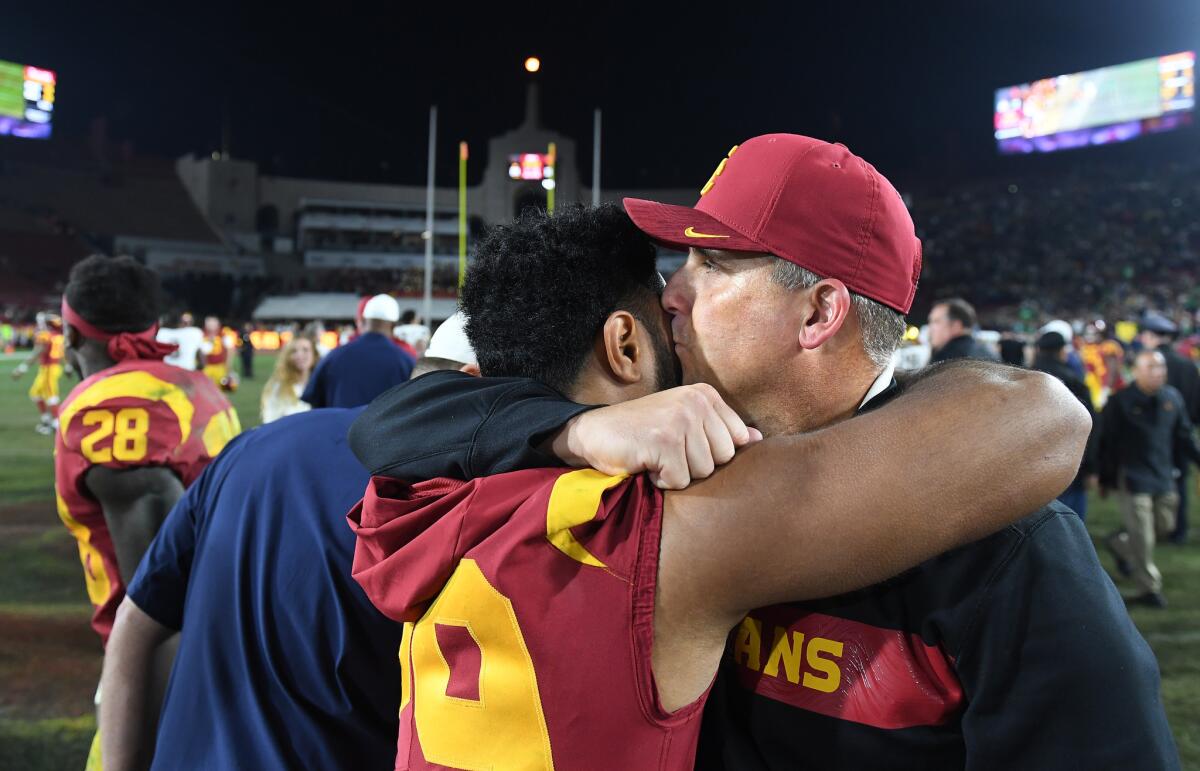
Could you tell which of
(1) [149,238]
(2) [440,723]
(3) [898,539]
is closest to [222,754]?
(2) [440,723]

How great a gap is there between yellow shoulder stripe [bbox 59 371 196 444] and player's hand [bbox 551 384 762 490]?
2571mm

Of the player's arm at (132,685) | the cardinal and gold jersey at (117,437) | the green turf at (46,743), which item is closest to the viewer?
the player's arm at (132,685)

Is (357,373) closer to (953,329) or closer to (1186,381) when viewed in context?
(953,329)

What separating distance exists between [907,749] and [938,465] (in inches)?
16.7

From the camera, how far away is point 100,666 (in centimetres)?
453

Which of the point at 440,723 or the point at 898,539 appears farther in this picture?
the point at 440,723

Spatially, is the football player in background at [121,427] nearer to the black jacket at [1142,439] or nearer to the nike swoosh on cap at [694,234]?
the nike swoosh on cap at [694,234]

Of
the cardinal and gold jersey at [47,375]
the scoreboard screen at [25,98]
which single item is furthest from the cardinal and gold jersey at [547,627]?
the scoreboard screen at [25,98]

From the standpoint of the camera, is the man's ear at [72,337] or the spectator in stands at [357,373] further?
the spectator in stands at [357,373]

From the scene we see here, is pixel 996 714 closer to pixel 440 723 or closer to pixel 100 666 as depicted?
pixel 440 723

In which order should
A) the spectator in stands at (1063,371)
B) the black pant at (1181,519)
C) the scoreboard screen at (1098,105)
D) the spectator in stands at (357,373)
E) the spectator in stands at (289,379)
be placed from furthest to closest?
the scoreboard screen at (1098,105), the spectator in stands at (289,379), the black pant at (1181,519), the spectator in stands at (1063,371), the spectator in stands at (357,373)

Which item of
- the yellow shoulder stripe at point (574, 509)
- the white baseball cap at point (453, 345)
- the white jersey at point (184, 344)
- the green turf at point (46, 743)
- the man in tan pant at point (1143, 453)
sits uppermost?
the white baseball cap at point (453, 345)

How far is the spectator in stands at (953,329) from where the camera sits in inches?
242

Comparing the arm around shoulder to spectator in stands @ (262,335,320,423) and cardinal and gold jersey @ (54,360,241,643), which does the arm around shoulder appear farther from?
spectator in stands @ (262,335,320,423)
